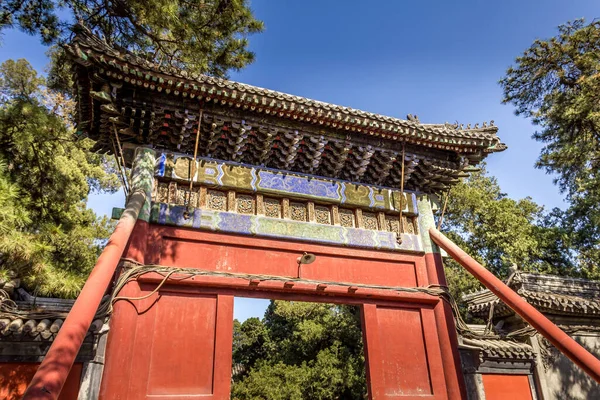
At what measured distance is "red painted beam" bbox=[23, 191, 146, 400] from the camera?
3619 millimetres

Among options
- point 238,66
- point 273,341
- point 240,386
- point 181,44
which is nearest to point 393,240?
point 238,66

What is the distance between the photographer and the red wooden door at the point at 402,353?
662 cm

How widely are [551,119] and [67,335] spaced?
41.6 feet

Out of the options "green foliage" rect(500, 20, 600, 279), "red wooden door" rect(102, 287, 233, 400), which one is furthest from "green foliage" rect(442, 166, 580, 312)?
"red wooden door" rect(102, 287, 233, 400)

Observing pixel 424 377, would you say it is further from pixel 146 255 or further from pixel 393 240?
pixel 146 255

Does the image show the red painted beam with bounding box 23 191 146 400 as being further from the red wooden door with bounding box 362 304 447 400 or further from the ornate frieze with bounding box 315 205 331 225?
the red wooden door with bounding box 362 304 447 400

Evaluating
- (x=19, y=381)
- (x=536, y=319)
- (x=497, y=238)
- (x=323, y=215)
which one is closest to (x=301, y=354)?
(x=497, y=238)

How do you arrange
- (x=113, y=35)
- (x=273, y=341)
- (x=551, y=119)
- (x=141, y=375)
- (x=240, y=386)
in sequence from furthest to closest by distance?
(x=273, y=341) → (x=240, y=386) → (x=551, y=119) → (x=113, y=35) → (x=141, y=375)

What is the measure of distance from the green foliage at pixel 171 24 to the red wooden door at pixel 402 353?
5.15 metres

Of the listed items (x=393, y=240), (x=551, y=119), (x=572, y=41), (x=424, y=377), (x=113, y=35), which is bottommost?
(x=424, y=377)

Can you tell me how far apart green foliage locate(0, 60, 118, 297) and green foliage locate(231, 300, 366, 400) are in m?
9.59

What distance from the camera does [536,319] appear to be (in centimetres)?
627

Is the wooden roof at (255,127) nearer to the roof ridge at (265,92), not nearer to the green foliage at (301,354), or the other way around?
the roof ridge at (265,92)

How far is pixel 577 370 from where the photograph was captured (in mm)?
9422
